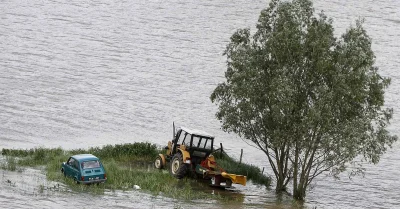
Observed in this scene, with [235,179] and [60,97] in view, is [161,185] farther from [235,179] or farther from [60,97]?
[60,97]

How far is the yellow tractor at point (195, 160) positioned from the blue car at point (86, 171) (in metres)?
4.68

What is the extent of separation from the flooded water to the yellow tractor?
5.12 feet

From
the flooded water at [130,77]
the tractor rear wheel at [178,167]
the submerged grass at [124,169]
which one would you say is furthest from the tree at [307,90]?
the submerged grass at [124,169]

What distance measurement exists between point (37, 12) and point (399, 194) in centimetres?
6689

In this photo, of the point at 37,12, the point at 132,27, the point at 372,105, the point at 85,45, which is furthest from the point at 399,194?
the point at 37,12

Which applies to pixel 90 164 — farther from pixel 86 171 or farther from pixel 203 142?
pixel 203 142

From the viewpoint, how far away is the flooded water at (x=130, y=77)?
47031 millimetres

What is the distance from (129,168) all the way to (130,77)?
38.1 meters

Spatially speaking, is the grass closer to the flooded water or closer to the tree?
the flooded water

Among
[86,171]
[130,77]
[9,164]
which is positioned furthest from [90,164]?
[130,77]

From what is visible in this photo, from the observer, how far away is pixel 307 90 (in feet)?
132

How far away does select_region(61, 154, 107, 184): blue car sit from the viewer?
3619cm

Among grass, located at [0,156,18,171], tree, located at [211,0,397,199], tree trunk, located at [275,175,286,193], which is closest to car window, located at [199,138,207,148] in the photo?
tree, located at [211,0,397,199]

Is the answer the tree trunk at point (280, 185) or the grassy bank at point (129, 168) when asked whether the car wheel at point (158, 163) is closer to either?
the grassy bank at point (129, 168)
